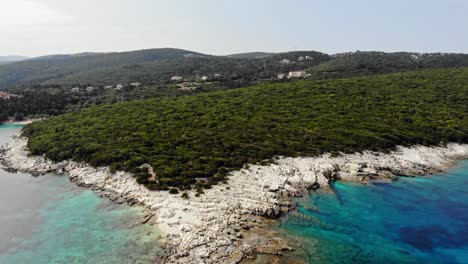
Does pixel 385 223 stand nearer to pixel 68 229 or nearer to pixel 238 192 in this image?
pixel 238 192

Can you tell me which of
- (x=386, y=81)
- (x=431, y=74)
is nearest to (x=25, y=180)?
(x=386, y=81)

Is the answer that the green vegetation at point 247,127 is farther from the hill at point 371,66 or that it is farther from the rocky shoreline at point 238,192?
the hill at point 371,66

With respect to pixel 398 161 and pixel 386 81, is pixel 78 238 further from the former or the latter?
pixel 386 81

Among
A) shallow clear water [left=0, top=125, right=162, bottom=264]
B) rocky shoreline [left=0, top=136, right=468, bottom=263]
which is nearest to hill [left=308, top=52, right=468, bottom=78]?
rocky shoreline [left=0, top=136, right=468, bottom=263]

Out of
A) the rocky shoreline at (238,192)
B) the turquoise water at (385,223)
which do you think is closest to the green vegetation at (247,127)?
the rocky shoreline at (238,192)

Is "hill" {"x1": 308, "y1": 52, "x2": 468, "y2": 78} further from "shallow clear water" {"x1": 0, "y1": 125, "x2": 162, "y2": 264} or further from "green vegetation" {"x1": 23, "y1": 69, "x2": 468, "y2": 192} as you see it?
"shallow clear water" {"x1": 0, "y1": 125, "x2": 162, "y2": 264}

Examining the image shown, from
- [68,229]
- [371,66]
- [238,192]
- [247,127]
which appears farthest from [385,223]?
[371,66]
